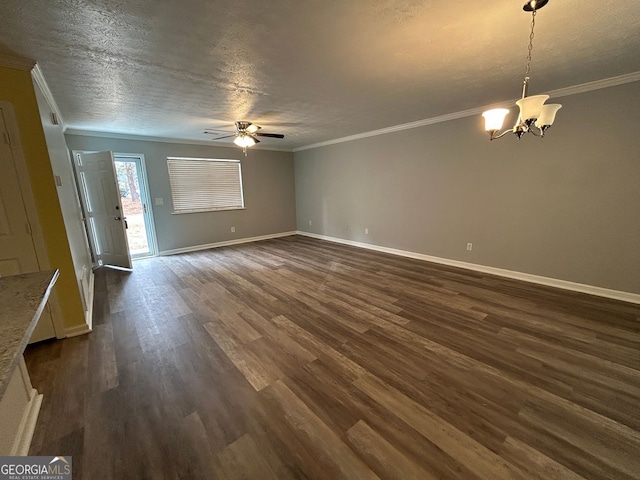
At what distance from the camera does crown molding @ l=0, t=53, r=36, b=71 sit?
2.03m

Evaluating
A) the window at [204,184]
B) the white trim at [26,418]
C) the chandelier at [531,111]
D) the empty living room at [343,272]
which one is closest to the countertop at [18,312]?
the empty living room at [343,272]

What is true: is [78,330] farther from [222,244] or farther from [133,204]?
[222,244]

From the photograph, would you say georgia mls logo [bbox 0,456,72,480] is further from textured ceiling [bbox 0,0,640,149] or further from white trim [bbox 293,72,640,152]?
white trim [bbox 293,72,640,152]

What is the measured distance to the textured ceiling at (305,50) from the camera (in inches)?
62.9

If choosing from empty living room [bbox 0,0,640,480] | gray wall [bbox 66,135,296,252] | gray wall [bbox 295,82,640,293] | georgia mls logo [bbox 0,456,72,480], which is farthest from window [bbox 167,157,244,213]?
georgia mls logo [bbox 0,456,72,480]

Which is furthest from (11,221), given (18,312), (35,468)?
(35,468)

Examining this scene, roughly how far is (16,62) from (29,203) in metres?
1.15

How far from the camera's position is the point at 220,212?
252 inches

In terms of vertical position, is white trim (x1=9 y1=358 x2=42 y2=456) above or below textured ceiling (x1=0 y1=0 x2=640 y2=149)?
below

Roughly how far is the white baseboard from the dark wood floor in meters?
0.05

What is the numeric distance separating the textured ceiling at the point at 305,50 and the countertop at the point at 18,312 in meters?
1.59

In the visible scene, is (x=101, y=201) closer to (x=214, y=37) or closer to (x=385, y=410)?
(x=214, y=37)

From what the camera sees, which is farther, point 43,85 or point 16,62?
point 43,85

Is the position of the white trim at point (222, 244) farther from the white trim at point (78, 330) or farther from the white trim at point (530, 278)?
the white trim at point (78, 330)
